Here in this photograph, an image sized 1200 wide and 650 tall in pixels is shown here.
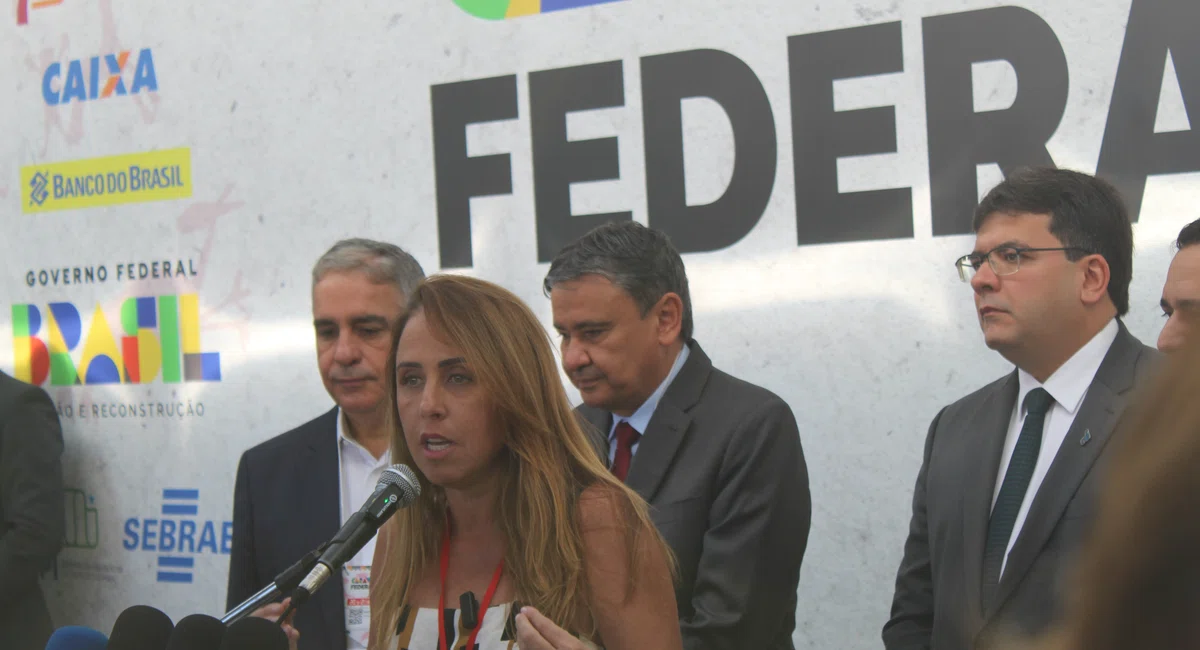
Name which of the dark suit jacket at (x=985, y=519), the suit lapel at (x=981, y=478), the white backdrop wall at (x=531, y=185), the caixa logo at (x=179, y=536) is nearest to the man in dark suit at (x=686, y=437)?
the dark suit jacket at (x=985, y=519)

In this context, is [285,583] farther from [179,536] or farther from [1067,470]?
[179,536]

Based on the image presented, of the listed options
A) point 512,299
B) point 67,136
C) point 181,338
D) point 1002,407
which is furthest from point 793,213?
point 67,136

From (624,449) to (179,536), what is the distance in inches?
84.5

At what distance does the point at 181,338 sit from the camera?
410 centimetres

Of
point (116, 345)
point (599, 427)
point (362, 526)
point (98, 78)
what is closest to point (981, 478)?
point (599, 427)

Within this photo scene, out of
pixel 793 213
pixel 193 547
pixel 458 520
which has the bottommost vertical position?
pixel 193 547

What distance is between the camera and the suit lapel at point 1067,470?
206 cm

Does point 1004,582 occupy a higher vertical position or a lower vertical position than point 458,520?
lower

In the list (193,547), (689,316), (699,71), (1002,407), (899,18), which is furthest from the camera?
(193,547)

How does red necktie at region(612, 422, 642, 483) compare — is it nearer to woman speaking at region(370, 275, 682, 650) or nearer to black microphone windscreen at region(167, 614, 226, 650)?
woman speaking at region(370, 275, 682, 650)

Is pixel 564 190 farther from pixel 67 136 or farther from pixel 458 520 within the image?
pixel 67 136

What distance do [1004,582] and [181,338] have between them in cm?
306

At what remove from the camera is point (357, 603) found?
249 centimetres

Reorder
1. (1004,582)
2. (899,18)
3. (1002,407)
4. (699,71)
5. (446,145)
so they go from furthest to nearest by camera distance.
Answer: (446,145) < (699,71) < (899,18) < (1002,407) < (1004,582)
